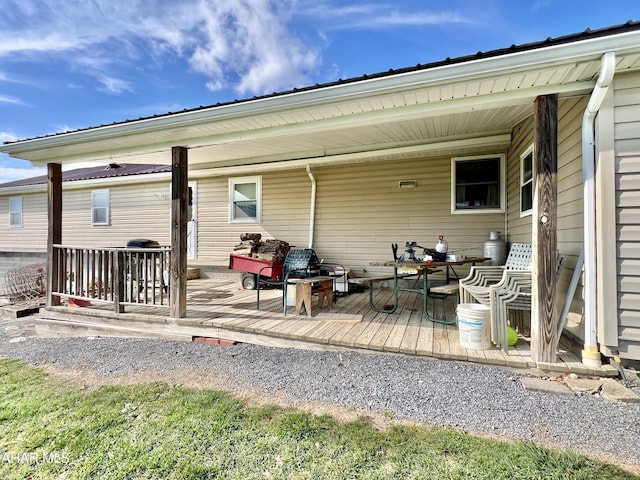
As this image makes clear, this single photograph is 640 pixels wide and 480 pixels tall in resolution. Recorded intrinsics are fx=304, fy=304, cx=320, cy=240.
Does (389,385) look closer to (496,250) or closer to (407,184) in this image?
(496,250)

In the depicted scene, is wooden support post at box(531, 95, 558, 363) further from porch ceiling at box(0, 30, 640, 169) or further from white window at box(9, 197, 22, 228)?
white window at box(9, 197, 22, 228)

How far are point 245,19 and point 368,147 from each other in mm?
5285

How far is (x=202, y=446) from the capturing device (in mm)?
1817

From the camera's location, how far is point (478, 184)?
5449mm

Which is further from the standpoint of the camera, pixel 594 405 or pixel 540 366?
pixel 540 366

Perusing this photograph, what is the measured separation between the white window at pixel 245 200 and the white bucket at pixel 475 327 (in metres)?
5.24

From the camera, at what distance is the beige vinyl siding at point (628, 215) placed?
2367mm

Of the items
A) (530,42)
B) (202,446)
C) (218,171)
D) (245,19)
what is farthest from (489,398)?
(245,19)

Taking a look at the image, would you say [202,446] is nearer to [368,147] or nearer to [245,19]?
[368,147]

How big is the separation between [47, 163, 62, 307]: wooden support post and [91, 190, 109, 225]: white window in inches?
205

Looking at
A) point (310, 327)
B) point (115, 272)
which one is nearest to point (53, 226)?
point (115, 272)

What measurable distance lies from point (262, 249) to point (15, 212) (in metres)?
11.5

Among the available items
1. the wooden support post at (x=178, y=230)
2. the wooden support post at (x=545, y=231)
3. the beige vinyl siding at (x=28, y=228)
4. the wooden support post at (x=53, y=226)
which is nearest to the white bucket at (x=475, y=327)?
the wooden support post at (x=545, y=231)

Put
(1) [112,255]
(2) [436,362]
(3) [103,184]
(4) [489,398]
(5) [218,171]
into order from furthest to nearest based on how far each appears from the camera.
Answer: (3) [103,184] < (5) [218,171] < (1) [112,255] < (2) [436,362] < (4) [489,398]
